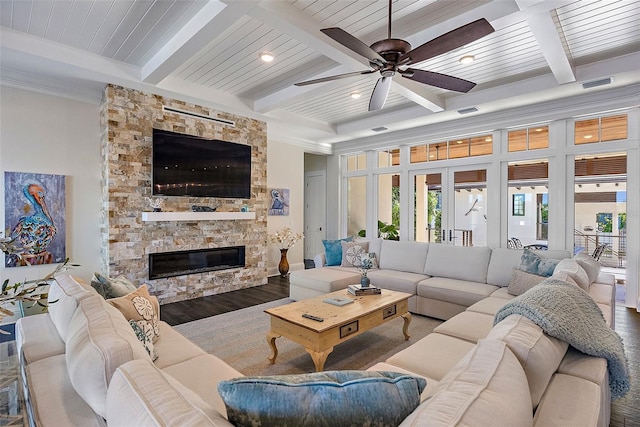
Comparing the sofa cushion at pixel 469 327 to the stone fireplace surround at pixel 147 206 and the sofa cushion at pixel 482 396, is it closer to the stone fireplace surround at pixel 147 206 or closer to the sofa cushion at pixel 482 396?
the sofa cushion at pixel 482 396

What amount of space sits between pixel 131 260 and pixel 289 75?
10.7 ft

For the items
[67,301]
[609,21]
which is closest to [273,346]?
[67,301]

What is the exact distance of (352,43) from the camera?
2.27 m

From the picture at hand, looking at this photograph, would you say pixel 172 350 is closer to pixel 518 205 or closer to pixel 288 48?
pixel 288 48

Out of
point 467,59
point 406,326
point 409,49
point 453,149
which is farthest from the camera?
point 453,149

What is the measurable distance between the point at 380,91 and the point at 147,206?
3.44m

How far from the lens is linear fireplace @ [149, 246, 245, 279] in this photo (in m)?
4.64

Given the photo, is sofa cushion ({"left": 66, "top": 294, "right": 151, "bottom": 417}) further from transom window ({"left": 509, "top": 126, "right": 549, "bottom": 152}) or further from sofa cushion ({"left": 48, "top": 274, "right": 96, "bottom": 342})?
transom window ({"left": 509, "top": 126, "right": 549, "bottom": 152})

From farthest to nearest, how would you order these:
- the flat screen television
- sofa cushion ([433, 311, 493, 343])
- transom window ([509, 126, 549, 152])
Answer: transom window ([509, 126, 549, 152]) → the flat screen television → sofa cushion ([433, 311, 493, 343])

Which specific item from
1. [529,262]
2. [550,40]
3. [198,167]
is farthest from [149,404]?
[198,167]

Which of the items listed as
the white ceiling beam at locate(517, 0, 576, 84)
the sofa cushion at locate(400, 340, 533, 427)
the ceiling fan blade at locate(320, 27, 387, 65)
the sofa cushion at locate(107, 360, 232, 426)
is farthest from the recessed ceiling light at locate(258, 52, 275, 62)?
the sofa cushion at locate(400, 340, 533, 427)

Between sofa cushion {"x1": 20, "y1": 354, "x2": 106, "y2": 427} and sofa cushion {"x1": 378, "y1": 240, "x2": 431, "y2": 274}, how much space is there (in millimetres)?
4146

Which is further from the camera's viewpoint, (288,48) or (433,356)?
(288,48)

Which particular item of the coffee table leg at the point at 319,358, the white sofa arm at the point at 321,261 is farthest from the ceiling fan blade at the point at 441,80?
the white sofa arm at the point at 321,261
